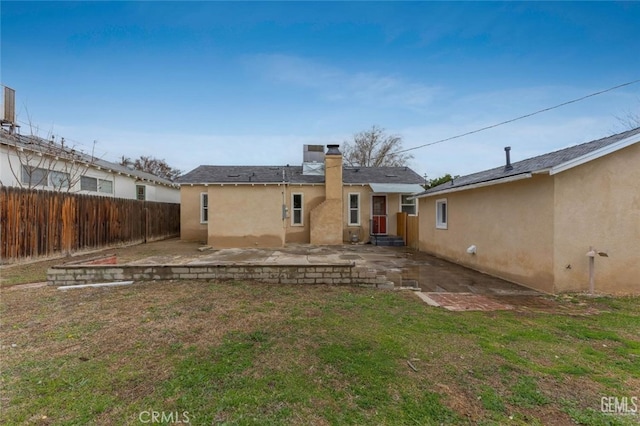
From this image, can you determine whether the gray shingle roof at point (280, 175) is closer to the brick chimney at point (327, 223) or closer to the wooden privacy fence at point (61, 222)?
the brick chimney at point (327, 223)

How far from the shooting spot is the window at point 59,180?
13.3m

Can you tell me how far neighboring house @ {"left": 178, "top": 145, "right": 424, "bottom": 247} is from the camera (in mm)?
14297

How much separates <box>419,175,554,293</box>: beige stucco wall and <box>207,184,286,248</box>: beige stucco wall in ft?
26.4

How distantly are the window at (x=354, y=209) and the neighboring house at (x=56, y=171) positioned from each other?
14.5 meters

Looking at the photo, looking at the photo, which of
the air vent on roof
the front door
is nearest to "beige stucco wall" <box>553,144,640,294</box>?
the front door

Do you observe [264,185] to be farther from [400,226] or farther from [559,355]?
[559,355]

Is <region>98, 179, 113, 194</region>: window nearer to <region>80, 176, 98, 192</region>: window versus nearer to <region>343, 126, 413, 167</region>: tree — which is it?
<region>80, 176, 98, 192</region>: window

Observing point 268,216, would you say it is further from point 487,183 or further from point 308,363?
point 308,363

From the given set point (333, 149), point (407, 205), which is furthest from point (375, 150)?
point (333, 149)

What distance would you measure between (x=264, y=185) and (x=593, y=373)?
13.5m

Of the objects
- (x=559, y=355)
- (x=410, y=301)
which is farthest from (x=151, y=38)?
(x=559, y=355)

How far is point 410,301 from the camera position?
20.6ft

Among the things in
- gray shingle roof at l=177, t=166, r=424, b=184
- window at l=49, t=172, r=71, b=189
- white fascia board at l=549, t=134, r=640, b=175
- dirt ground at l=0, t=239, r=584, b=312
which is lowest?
dirt ground at l=0, t=239, r=584, b=312

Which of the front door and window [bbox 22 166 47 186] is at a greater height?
window [bbox 22 166 47 186]
